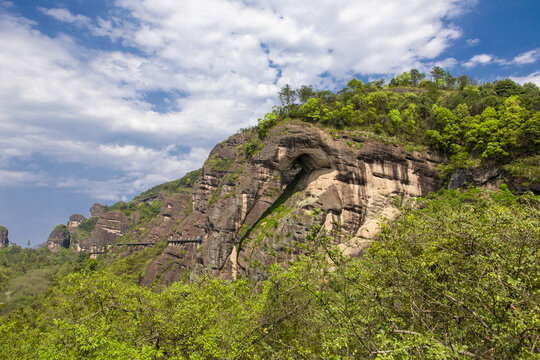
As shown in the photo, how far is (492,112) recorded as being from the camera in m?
34.9

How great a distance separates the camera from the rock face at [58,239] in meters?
141

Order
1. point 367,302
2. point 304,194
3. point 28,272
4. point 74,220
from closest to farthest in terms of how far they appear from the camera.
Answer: point 367,302 < point 304,194 < point 28,272 < point 74,220

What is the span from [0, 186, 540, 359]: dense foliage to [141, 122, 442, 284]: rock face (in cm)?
1914

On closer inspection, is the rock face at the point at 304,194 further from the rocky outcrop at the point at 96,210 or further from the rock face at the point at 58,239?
the rocky outcrop at the point at 96,210

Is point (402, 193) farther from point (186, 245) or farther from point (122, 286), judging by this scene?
point (186, 245)

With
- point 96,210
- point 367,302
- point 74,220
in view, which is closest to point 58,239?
point 74,220

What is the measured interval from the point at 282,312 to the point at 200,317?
12.6 ft

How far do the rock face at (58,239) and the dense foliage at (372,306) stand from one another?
527 feet

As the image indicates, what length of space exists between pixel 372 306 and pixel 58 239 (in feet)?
598

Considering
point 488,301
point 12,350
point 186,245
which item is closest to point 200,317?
point 488,301

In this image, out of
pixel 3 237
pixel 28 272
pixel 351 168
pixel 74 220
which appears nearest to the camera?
pixel 351 168

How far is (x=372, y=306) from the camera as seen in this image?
26.2ft

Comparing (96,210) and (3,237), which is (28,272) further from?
(96,210)

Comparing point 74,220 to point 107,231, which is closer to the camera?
point 107,231
